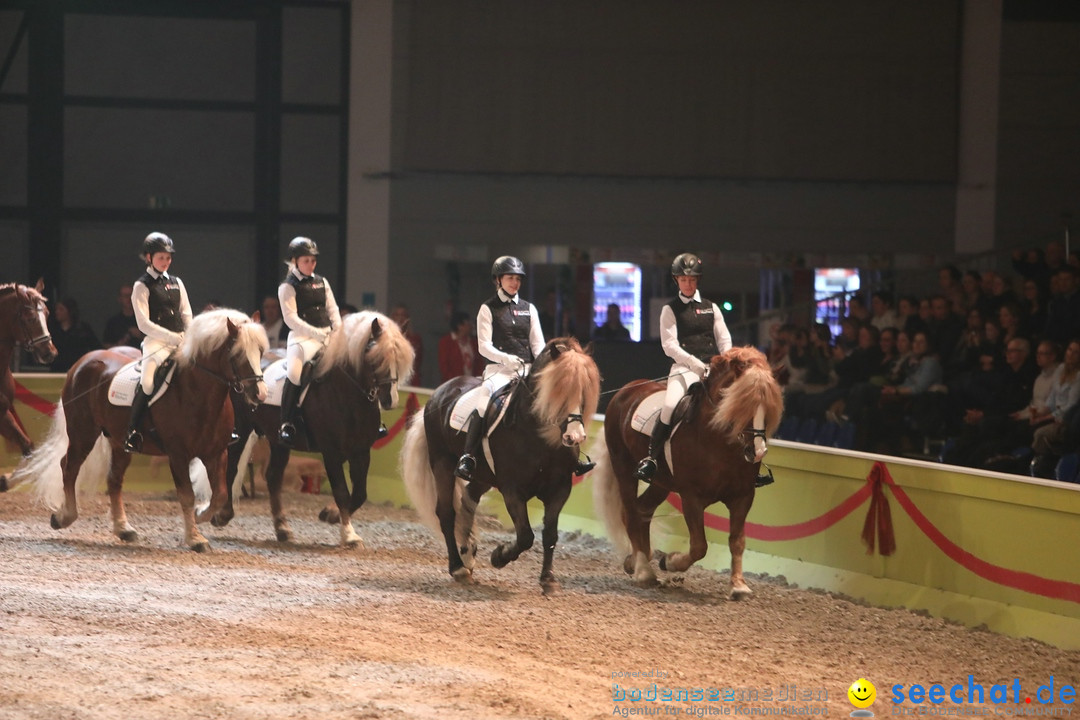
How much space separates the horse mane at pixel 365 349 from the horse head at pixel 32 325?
2.97 m

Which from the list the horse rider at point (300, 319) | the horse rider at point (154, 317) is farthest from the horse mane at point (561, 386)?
the horse rider at point (154, 317)

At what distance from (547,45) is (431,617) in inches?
515

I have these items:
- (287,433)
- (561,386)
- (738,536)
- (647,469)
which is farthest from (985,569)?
(287,433)

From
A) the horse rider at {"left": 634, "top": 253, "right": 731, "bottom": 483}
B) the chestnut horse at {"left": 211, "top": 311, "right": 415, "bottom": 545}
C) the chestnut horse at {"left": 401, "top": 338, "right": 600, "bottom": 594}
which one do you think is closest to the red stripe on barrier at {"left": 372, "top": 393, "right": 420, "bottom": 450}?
the chestnut horse at {"left": 211, "top": 311, "right": 415, "bottom": 545}

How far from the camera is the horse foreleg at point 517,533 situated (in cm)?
798

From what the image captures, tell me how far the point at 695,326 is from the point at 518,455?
1.47m

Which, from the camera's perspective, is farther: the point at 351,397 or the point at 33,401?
the point at 33,401

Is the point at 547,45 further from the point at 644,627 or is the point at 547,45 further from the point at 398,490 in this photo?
the point at 644,627

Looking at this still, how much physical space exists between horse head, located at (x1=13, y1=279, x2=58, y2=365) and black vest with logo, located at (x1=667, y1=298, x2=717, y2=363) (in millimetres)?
5873

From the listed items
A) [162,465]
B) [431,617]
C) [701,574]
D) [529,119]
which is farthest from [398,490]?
[529,119]

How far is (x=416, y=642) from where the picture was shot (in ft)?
21.6

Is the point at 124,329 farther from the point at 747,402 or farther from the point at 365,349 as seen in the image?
the point at 747,402

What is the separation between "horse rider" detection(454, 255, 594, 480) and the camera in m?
8.23

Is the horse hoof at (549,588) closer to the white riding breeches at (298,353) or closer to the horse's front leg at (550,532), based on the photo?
the horse's front leg at (550,532)
